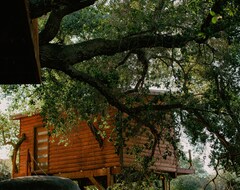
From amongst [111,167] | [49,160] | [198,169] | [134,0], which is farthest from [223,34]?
[198,169]

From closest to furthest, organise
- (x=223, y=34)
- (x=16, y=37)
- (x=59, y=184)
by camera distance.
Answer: (x=16, y=37) → (x=59, y=184) → (x=223, y=34)

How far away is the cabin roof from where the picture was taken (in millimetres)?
4031

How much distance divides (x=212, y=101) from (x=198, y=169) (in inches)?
3249

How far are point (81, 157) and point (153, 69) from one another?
29.6ft

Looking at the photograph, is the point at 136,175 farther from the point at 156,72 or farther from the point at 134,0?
the point at 134,0

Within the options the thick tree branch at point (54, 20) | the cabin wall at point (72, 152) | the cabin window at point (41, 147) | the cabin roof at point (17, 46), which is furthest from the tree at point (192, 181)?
the cabin roof at point (17, 46)

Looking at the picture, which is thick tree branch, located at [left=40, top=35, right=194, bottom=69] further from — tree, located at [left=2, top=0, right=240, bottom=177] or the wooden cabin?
the wooden cabin

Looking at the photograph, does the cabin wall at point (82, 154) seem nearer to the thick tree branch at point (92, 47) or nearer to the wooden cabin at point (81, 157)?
the wooden cabin at point (81, 157)

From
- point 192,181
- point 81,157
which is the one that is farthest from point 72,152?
point 192,181

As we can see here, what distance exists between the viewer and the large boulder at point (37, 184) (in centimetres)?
850

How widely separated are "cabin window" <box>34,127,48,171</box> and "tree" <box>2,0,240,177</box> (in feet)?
32.3

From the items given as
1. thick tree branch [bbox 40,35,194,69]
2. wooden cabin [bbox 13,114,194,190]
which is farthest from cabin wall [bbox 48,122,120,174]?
thick tree branch [bbox 40,35,194,69]

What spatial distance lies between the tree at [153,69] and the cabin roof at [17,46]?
2378mm

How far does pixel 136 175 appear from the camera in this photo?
12.2m
